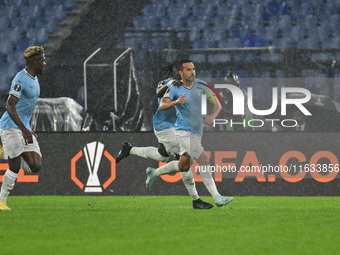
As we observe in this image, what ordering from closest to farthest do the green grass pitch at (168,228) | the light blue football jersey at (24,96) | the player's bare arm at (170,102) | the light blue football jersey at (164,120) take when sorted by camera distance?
the green grass pitch at (168,228) → the player's bare arm at (170,102) → the light blue football jersey at (24,96) → the light blue football jersey at (164,120)

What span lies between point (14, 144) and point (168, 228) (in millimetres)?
2713

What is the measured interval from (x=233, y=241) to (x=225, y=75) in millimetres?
6414

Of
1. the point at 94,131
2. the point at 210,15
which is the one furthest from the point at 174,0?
the point at 94,131

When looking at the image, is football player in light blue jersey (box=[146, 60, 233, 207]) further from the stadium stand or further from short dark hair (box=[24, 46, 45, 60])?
the stadium stand

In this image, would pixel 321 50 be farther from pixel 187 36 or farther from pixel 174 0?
pixel 174 0

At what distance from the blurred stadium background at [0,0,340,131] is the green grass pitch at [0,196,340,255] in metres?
2.29

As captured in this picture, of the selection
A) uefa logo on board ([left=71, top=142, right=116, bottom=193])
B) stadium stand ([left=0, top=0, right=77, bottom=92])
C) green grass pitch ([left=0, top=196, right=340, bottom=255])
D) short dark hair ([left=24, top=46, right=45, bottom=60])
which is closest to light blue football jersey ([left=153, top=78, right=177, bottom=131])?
green grass pitch ([left=0, top=196, right=340, bottom=255])

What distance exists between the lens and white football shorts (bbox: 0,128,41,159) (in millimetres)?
8352

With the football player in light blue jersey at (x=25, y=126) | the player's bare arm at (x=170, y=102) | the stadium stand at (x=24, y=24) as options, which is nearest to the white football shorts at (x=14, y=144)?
the football player in light blue jersey at (x=25, y=126)

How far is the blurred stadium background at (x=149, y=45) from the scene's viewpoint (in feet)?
37.9

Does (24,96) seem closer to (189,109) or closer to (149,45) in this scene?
(189,109)

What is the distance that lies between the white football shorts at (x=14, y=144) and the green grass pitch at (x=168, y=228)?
69 centimetres

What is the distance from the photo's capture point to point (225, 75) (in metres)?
11.7

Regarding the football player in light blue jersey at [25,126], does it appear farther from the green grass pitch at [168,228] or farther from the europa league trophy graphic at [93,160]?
the europa league trophy graphic at [93,160]
